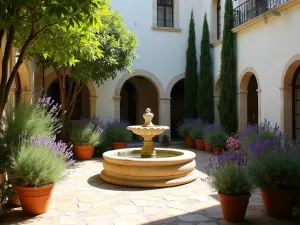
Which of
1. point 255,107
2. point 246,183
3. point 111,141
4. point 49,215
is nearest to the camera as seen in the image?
point 246,183

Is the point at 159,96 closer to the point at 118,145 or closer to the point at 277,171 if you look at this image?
the point at 118,145

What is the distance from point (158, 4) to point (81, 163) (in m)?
8.22

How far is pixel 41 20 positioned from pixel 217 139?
24.8 ft

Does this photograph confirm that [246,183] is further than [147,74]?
No

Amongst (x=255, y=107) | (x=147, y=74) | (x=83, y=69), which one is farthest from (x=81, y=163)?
(x=255, y=107)

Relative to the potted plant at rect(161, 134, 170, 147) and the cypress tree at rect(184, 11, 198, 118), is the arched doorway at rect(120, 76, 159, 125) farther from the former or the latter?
the potted plant at rect(161, 134, 170, 147)

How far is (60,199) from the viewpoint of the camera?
5383 millimetres

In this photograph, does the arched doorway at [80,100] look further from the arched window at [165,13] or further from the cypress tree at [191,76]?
the cypress tree at [191,76]

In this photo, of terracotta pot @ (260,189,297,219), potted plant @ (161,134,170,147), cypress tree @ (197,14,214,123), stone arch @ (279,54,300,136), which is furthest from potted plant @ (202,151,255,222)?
cypress tree @ (197,14,214,123)

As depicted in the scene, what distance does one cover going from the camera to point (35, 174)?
14.2 feet

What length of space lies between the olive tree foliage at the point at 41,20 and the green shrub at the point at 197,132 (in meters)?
7.71

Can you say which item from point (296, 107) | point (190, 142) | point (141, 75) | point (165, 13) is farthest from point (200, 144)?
point (165, 13)

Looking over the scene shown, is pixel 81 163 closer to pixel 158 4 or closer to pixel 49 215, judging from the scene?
pixel 49 215

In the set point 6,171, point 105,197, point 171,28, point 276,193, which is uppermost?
point 171,28
